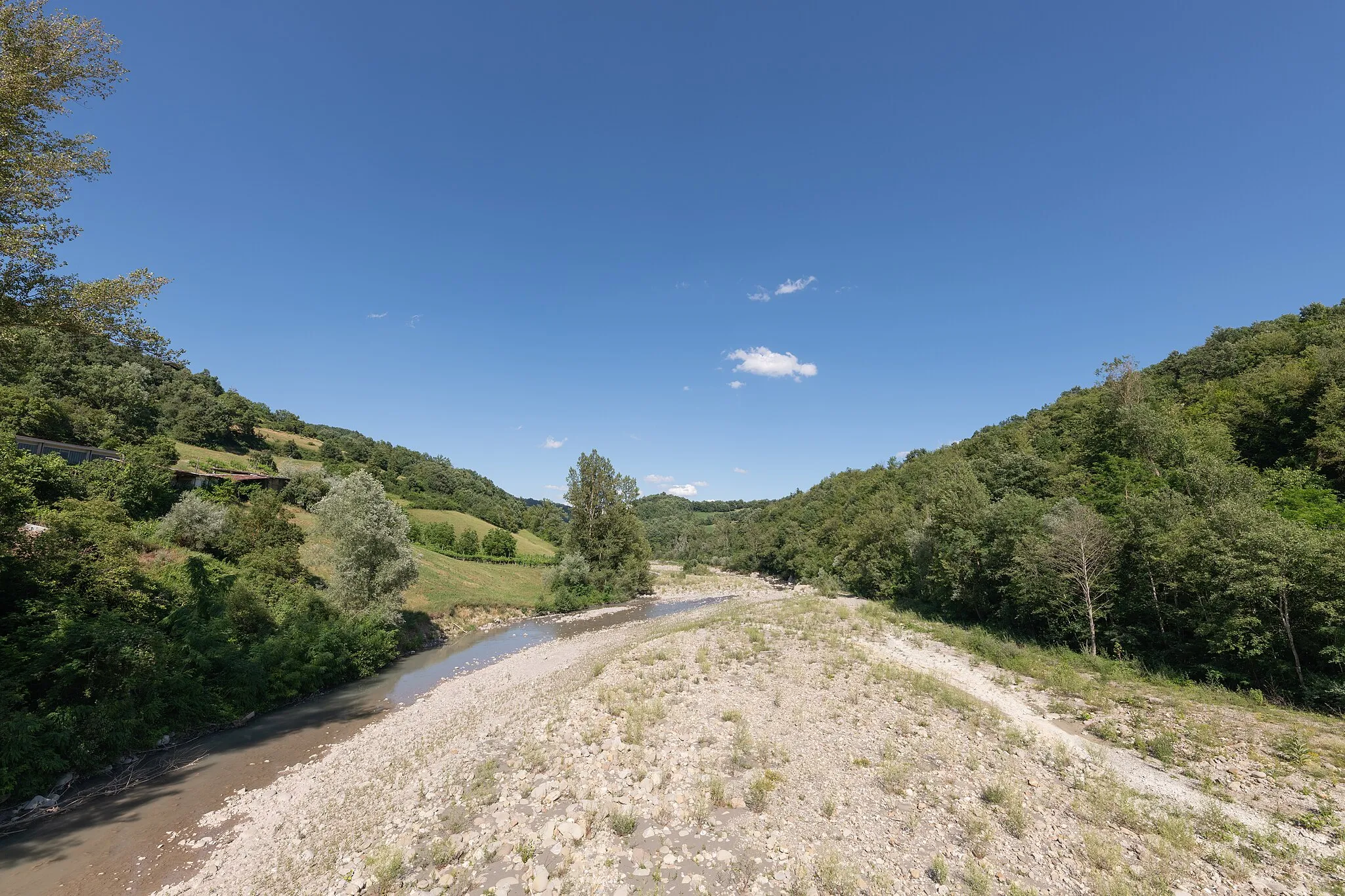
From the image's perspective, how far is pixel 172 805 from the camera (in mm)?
10469

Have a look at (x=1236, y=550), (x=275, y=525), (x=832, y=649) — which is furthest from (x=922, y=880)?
(x=275, y=525)

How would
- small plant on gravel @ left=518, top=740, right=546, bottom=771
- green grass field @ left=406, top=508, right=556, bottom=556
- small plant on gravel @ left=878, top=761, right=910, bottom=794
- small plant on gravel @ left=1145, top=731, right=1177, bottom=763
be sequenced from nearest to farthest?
1. small plant on gravel @ left=878, top=761, right=910, bottom=794
2. small plant on gravel @ left=518, top=740, right=546, bottom=771
3. small plant on gravel @ left=1145, top=731, right=1177, bottom=763
4. green grass field @ left=406, top=508, right=556, bottom=556

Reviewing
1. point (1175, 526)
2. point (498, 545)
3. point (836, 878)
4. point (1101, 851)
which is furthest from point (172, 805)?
point (498, 545)

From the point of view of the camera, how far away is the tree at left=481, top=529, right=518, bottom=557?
60.5 meters

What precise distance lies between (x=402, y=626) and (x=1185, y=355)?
249 ft

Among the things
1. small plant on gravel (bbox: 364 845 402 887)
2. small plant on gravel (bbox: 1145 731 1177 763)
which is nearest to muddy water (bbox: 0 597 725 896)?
small plant on gravel (bbox: 364 845 402 887)

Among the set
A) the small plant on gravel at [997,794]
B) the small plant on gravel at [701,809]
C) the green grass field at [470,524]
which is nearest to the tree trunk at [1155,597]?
the small plant on gravel at [997,794]

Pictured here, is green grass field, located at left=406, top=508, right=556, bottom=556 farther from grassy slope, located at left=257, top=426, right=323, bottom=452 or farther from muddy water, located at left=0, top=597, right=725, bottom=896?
muddy water, located at left=0, top=597, right=725, bottom=896

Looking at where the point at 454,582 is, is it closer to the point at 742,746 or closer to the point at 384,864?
the point at 742,746

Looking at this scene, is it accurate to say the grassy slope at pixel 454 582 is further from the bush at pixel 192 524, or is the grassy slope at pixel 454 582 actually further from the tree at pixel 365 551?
the bush at pixel 192 524

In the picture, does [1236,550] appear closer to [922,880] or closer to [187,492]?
[922,880]

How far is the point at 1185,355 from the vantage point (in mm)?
48250

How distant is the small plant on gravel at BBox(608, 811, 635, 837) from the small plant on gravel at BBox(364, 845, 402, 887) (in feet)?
11.9

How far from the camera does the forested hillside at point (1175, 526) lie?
589 inches
